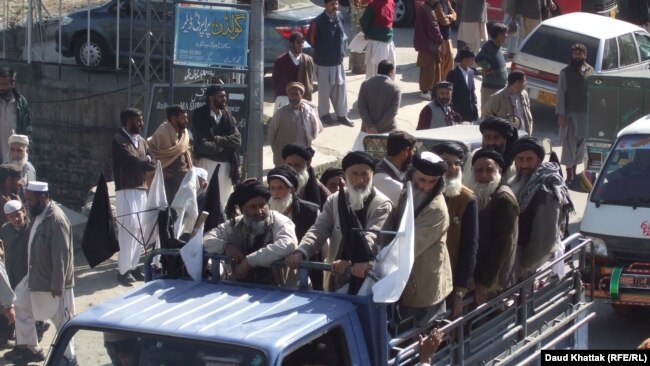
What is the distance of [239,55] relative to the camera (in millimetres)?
12477

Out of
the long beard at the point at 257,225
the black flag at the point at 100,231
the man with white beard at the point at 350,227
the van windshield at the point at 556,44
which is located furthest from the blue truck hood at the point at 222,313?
the van windshield at the point at 556,44

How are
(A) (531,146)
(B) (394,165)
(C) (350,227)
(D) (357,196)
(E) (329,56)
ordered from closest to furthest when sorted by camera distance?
(C) (350,227) → (D) (357,196) → (A) (531,146) → (B) (394,165) → (E) (329,56)

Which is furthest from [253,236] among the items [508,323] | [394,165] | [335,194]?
[394,165]

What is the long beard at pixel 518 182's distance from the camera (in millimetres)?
7965

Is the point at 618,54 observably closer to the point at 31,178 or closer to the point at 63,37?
the point at 63,37

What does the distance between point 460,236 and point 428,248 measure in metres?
0.47

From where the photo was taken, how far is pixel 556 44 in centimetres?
1734

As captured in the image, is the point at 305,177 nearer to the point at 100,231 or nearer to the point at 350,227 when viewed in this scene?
the point at 100,231

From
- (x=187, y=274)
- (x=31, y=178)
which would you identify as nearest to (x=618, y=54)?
(x=31, y=178)

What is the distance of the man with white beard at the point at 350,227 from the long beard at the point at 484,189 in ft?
2.16

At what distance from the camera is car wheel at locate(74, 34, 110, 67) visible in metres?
18.0

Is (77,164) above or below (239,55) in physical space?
below

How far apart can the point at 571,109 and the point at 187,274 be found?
954 cm

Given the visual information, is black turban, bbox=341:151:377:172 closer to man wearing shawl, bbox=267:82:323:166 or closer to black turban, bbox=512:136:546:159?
black turban, bbox=512:136:546:159
